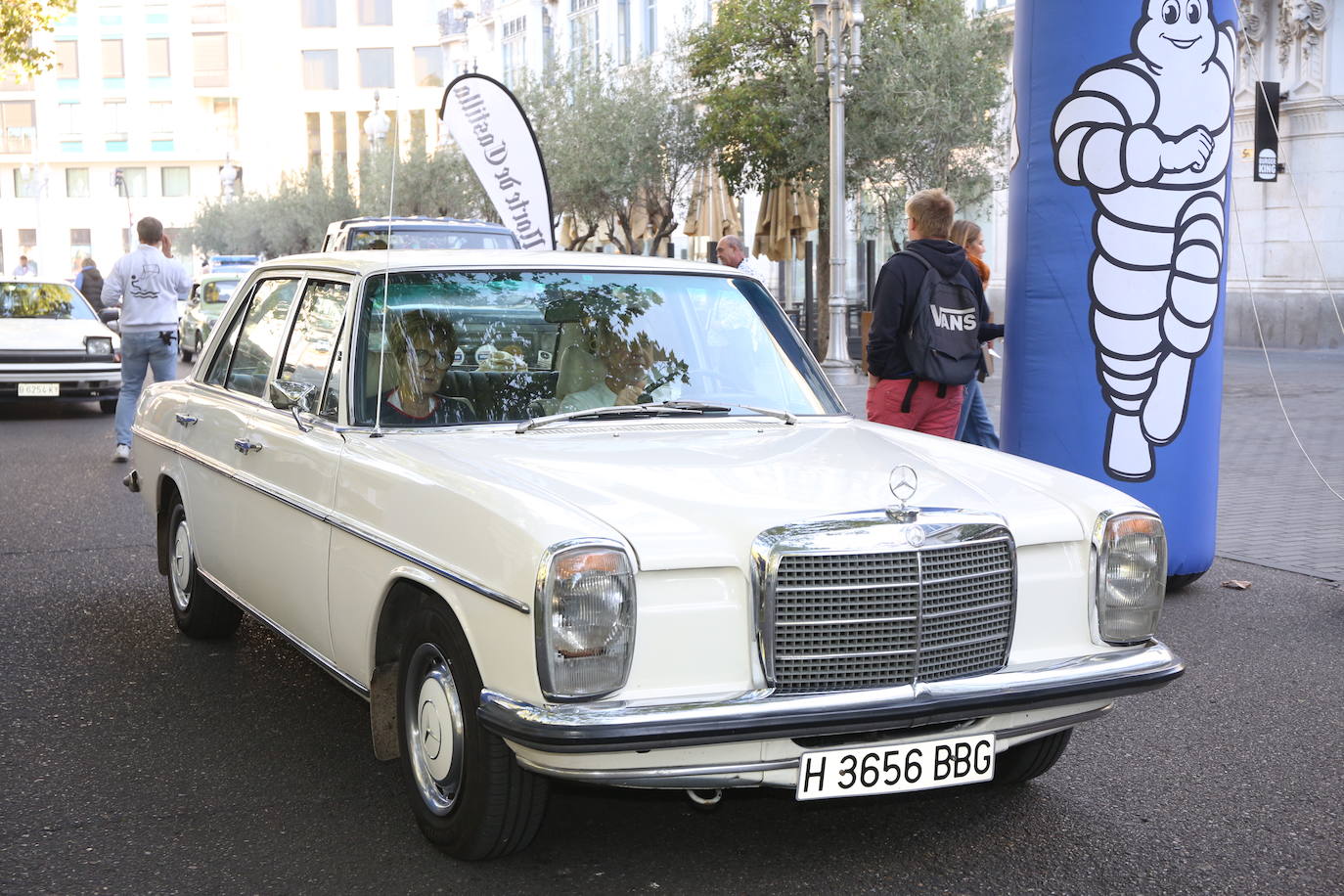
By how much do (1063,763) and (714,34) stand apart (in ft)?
74.7

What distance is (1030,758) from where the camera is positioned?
4531 millimetres

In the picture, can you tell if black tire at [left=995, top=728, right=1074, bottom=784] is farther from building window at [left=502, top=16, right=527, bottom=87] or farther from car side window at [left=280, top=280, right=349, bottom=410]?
building window at [left=502, top=16, right=527, bottom=87]

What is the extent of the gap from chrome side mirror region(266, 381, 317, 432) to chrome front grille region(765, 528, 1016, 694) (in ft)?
6.38

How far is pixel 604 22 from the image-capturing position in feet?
161

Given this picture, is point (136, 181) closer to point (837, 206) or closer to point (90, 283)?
point (90, 283)

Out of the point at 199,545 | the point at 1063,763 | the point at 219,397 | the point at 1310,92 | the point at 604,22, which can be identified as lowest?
the point at 1063,763

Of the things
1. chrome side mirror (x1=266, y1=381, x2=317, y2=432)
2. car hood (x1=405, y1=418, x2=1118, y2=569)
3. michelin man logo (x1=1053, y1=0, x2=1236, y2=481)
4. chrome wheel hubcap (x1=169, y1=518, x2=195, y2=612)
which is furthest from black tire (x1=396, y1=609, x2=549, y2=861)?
michelin man logo (x1=1053, y1=0, x2=1236, y2=481)

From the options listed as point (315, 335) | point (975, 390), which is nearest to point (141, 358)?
point (975, 390)

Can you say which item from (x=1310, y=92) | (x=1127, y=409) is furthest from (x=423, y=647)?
(x=1310, y=92)

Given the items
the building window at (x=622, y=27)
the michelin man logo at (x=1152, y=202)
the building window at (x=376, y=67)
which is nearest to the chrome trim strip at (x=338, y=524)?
the michelin man logo at (x=1152, y=202)

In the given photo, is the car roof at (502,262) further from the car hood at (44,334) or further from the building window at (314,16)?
the building window at (314,16)

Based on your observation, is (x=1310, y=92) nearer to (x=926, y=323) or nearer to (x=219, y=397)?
(x=926, y=323)

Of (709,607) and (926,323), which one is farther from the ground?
(926,323)

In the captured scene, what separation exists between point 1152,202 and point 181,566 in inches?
178
